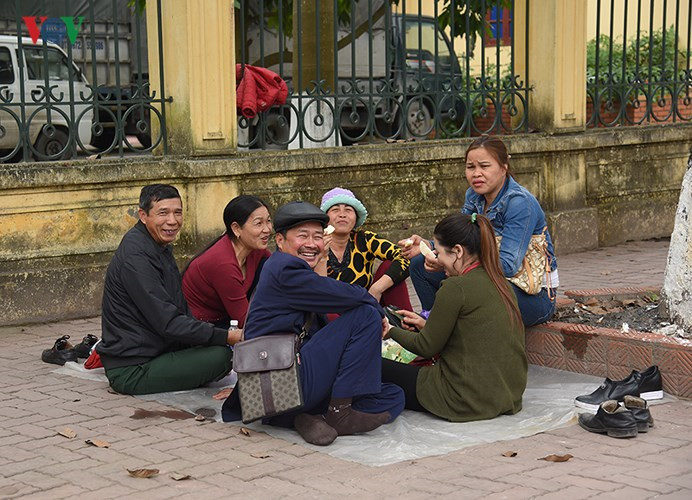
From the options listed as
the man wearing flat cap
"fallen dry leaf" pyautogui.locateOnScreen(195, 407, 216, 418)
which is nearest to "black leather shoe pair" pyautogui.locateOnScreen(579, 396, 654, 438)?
the man wearing flat cap

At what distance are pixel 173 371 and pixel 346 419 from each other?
4.10 feet

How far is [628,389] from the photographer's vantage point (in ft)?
19.6

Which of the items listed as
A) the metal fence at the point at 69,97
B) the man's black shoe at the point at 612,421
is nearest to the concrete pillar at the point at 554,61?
the metal fence at the point at 69,97

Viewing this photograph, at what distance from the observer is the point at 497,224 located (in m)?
6.62

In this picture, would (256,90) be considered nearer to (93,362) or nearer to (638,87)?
(93,362)

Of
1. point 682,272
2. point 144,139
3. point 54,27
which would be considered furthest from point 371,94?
point 682,272

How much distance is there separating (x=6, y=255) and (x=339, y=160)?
2.93 m

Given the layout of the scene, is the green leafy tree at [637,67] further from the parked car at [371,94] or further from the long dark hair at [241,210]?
the long dark hair at [241,210]

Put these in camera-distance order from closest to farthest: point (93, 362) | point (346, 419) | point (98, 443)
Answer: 1. point (98, 443)
2. point (346, 419)
3. point (93, 362)

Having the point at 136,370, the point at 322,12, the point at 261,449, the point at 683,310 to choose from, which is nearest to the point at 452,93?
the point at 322,12

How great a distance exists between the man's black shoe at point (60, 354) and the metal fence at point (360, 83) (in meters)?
2.82

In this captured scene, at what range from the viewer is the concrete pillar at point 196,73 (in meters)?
8.81

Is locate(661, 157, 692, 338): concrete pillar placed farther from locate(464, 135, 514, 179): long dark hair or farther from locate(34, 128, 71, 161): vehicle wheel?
locate(34, 128, 71, 161): vehicle wheel

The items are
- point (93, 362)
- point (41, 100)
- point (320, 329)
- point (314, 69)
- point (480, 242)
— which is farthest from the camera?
point (314, 69)
